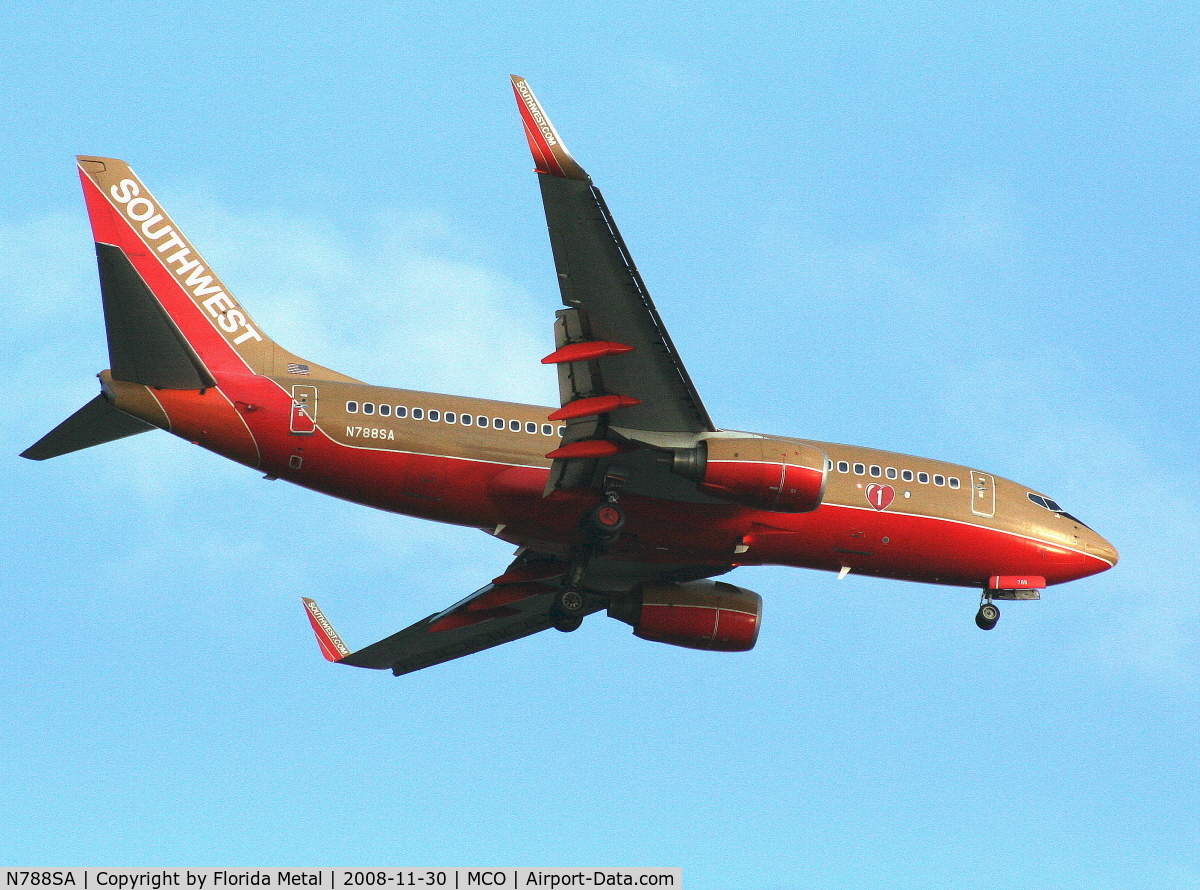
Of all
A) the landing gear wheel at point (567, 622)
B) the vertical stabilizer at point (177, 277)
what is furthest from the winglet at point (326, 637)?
the vertical stabilizer at point (177, 277)

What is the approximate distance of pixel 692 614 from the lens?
3494cm

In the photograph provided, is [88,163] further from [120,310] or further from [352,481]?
[352,481]

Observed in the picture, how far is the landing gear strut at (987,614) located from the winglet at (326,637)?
14982 mm

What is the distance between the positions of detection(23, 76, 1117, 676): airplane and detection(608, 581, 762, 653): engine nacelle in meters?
0.04

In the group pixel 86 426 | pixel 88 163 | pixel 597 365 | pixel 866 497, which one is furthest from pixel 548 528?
pixel 88 163

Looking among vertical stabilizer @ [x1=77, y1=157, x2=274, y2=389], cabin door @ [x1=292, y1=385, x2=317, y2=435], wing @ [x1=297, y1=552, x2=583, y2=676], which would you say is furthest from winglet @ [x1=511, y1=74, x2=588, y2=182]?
wing @ [x1=297, y1=552, x2=583, y2=676]

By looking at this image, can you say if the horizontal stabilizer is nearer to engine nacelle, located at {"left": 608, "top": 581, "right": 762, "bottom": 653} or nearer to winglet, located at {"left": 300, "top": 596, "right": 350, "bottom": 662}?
winglet, located at {"left": 300, "top": 596, "right": 350, "bottom": 662}

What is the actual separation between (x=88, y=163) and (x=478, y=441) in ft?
31.7

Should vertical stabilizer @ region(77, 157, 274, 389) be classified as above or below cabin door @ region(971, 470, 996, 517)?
above

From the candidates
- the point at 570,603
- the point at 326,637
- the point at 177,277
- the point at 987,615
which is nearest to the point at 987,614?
the point at 987,615

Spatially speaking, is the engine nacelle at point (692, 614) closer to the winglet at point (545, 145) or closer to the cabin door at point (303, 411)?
the cabin door at point (303, 411)

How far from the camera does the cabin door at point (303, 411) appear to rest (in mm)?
30156

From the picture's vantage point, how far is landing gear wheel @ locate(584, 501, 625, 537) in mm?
30641
